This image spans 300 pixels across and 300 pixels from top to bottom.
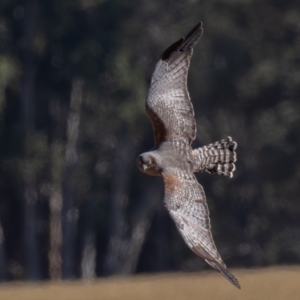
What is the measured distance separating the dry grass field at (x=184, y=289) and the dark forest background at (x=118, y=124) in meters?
9.88

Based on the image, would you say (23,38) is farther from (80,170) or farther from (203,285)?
(203,285)

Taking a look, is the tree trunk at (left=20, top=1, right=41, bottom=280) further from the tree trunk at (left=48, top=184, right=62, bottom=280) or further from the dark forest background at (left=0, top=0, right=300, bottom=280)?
the tree trunk at (left=48, top=184, right=62, bottom=280)

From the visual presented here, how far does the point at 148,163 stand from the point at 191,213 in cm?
85

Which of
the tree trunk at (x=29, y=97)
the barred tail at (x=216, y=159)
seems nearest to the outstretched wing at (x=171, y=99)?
the barred tail at (x=216, y=159)

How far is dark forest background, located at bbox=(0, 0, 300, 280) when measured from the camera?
96.6 ft

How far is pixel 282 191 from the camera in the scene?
3158 cm

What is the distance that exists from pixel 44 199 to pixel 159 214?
11.0 ft

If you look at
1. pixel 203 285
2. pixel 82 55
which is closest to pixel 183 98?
pixel 203 285

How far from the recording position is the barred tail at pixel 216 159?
10.2m

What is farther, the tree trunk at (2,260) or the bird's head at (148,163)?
the tree trunk at (2,260)

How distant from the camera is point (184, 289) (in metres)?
17.8

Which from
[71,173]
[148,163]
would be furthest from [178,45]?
→ [71,173]

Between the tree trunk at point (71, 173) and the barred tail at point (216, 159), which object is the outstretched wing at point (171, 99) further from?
the tree trunk at point (71, 173)

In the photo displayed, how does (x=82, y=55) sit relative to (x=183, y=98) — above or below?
above
